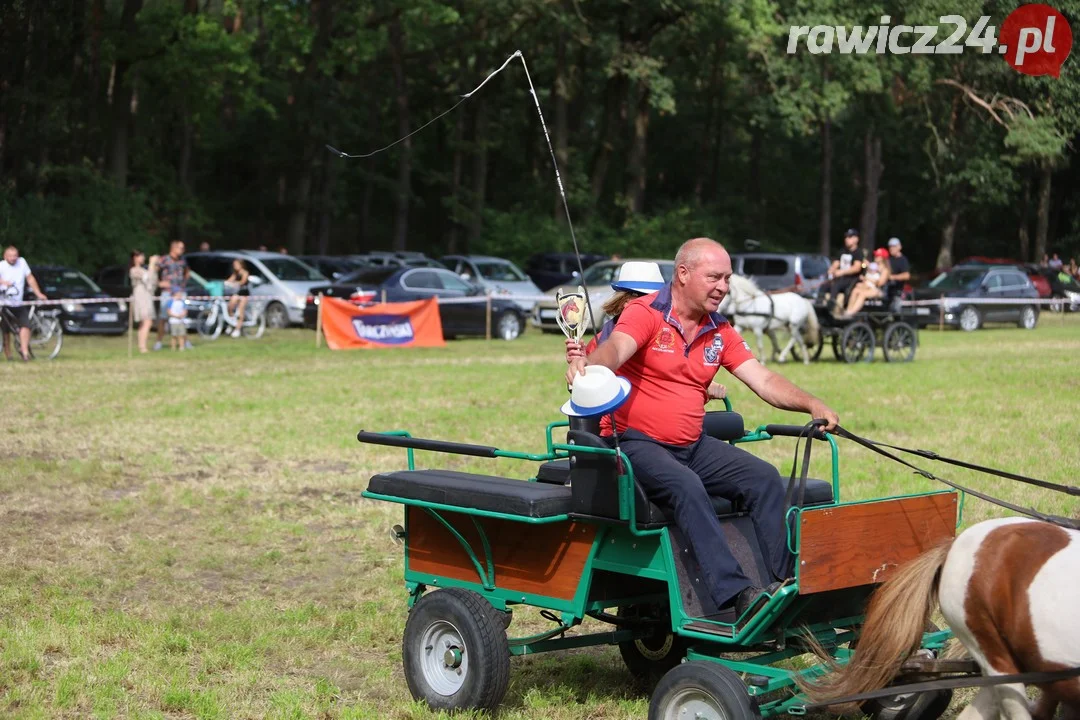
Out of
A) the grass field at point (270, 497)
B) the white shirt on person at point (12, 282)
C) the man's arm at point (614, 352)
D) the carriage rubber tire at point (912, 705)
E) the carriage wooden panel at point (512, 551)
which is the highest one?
the man's arm at point (614, 352)

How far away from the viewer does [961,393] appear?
1636 cm

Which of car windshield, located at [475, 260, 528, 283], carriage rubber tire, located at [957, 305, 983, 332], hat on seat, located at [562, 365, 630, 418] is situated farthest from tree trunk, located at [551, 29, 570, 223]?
hat on seat, located at [562, 365, 630, 418]

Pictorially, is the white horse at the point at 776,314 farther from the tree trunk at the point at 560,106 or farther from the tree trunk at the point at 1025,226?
the tree trunk at the point at 1025,226

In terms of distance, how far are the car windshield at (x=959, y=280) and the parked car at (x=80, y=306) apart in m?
20.6

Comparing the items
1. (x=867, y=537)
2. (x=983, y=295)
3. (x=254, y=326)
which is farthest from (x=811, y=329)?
(x=867, y=537)

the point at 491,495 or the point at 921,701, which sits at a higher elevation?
the point at 491,495

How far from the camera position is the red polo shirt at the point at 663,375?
214 inches

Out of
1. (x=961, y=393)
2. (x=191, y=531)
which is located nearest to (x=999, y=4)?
(x=961, y=393)

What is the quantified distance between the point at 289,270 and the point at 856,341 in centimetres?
1387

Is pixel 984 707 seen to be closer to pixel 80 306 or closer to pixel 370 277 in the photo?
pixel 80 306

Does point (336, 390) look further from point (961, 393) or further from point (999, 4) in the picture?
point (999, 4)

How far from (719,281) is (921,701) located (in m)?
1.80

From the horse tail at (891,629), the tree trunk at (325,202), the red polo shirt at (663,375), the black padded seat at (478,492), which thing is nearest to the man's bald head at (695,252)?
the red polo shirt at (663,375)

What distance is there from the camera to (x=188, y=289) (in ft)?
91.5
